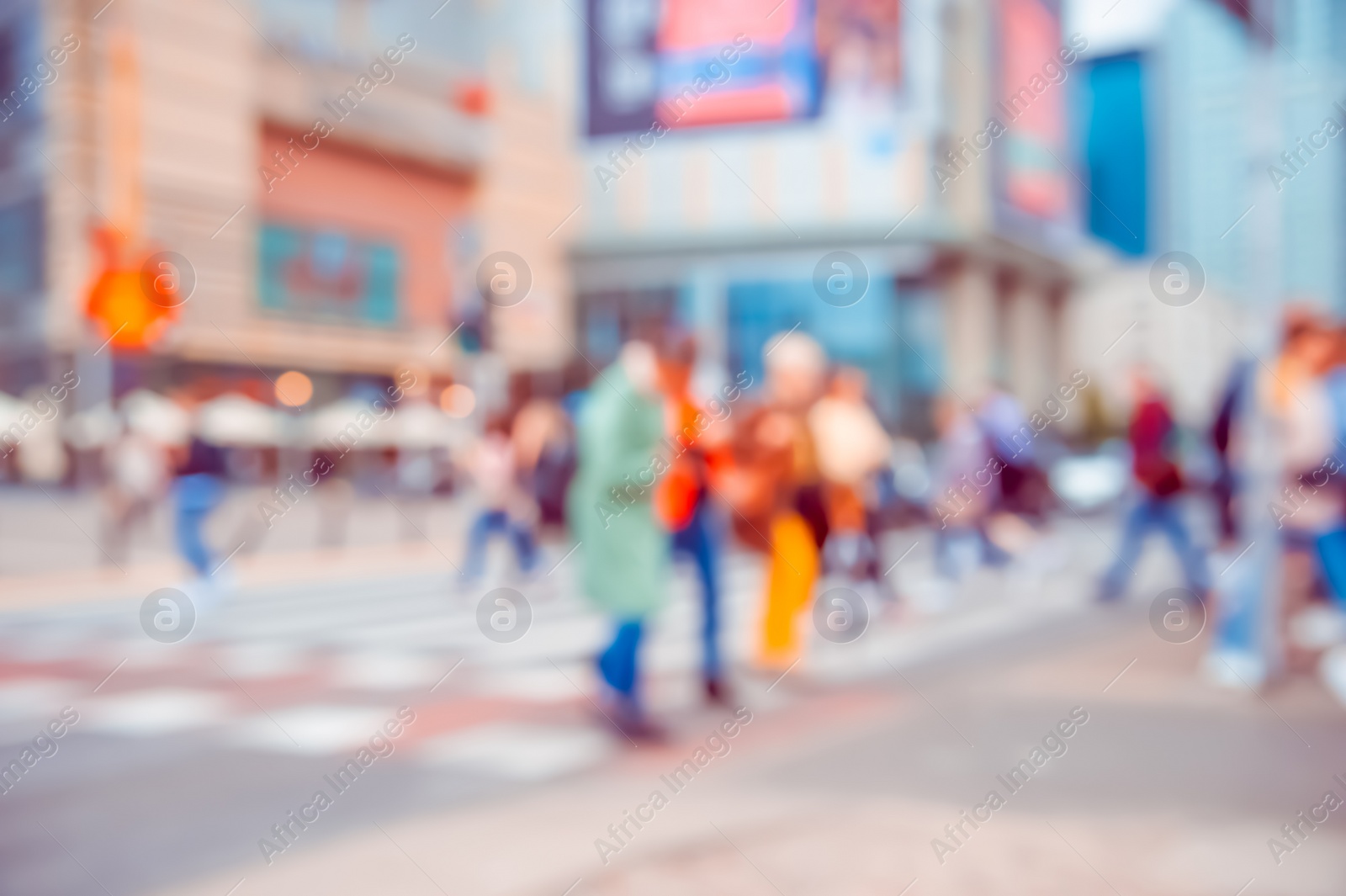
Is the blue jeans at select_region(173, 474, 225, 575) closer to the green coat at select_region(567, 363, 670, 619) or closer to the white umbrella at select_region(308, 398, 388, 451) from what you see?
the green coat at select_region(567, 363, 670, 619)

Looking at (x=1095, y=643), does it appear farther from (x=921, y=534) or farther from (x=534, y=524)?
(x=921, y=534)

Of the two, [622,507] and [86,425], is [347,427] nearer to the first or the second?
[86,425]

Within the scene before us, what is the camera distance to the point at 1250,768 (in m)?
4.75

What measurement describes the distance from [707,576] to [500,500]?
17.1ft

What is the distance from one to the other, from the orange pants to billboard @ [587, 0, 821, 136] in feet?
22.7

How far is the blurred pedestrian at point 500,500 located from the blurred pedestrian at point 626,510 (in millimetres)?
5081

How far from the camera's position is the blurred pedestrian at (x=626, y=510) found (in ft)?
17.9

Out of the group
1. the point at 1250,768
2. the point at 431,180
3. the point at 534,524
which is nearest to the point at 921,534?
the point at 534,524

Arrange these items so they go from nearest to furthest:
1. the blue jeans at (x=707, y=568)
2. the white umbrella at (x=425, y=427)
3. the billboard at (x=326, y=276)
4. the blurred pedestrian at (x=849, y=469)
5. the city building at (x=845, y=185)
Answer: the blue jeans at (x=707, y=568), the blurred pedestrian at (x=849, y=469), the city building at (x=845, y=185), the white umbrella at (x=425, y=427), the billboard at (x=326, y=276)

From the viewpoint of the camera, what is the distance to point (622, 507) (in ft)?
17.9

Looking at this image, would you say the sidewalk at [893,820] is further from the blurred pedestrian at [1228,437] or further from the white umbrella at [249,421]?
the white umbrella at [249,421]

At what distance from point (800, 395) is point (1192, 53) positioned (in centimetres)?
321

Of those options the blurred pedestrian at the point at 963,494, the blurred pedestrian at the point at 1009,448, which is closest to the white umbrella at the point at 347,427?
the blurred pedestrian at the point at 963,494

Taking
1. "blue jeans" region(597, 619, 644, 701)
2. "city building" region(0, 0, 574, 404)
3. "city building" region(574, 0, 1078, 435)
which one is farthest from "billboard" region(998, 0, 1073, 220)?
"city building" region(0, 0, 574, 404)
